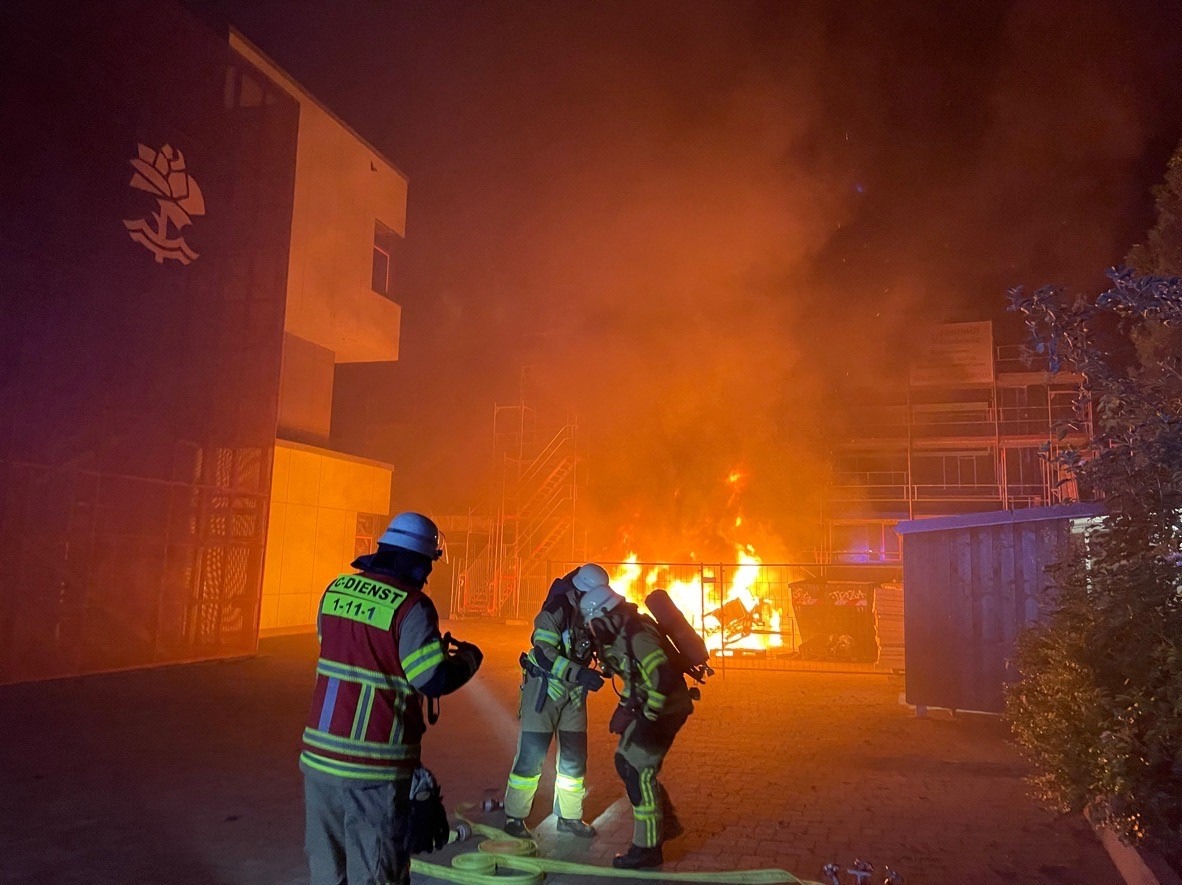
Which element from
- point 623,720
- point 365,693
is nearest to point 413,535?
point 365,693

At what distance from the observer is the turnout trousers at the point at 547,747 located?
529 centimetres

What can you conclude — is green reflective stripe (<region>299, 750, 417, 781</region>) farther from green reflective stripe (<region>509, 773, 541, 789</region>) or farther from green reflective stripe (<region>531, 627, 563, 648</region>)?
green reflective stripe (<region>509, 773, 541, 789</region>)

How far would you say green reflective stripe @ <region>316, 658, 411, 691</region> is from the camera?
3.05 metres

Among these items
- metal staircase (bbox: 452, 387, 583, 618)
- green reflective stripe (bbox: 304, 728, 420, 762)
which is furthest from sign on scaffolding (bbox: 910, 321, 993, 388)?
green reflective stripe (bbox: 304, 728, 420, 762)

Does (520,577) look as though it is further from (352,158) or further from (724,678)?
(352,158)

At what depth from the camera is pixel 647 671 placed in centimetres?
479

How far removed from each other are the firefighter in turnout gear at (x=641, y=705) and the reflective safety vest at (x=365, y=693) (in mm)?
1963

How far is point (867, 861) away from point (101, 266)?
11.7 m

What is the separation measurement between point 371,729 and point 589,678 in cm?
215

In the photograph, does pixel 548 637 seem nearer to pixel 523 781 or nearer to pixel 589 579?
pixel 589 579

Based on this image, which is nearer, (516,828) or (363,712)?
(363,712)

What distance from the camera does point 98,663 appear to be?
11289mm

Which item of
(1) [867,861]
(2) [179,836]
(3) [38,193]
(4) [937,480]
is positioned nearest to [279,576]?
(3) [38,193]

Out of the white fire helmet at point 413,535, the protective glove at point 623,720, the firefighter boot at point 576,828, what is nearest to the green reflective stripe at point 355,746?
the white fire helmet at point 413,535
